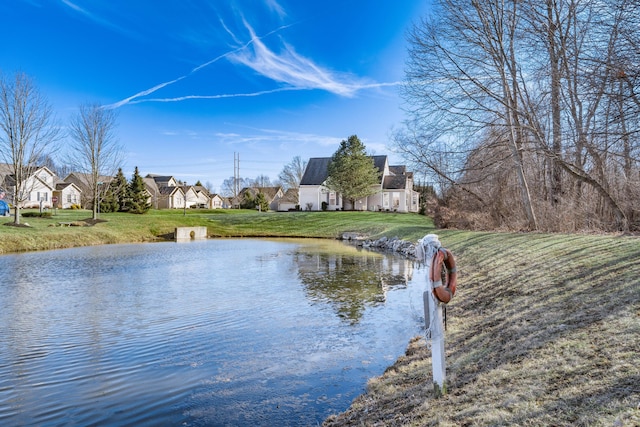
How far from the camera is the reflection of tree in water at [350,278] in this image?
30.6ft

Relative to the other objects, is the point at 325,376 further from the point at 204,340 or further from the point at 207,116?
the point at 207,116

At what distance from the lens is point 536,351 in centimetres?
421

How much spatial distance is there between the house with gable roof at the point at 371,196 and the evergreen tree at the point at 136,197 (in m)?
18.3

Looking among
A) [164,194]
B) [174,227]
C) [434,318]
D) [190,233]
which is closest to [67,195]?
[164,194]

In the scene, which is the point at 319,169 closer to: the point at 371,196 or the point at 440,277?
the point at 371,196

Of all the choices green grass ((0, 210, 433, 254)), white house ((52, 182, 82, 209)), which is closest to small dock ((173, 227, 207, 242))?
green grass ((0, 210, 433, 254))

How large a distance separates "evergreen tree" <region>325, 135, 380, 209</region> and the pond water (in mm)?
31779

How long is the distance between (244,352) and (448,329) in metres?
3.23

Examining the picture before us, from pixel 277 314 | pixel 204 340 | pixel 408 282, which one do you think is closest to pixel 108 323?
pixel 204 340

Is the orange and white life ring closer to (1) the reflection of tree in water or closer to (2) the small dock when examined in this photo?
(1) the reflection of tree in water

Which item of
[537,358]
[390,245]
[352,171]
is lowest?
[390,245]

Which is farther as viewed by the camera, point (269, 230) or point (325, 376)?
point (269, 230)

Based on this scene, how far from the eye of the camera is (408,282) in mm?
12109

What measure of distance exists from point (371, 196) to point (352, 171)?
17.8 feet
